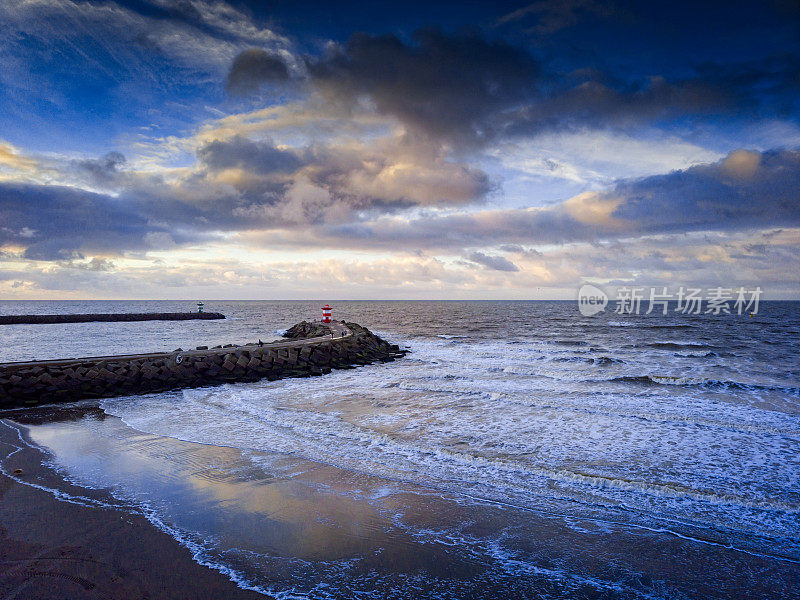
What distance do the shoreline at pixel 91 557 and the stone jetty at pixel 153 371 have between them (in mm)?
7461

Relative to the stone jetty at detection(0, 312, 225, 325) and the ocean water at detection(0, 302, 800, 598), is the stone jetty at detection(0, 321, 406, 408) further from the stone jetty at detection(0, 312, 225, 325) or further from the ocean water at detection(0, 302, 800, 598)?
the stone jetty at detection(0, 312, 225, 325)

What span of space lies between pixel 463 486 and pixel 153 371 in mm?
11107

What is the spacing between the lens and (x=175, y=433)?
26.0ft

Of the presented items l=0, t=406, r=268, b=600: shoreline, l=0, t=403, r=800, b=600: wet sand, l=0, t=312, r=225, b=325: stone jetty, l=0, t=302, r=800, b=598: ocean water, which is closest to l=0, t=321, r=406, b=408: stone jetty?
l=0, t=302, r=800, b=598: ocean water

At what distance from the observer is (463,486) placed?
558 cm

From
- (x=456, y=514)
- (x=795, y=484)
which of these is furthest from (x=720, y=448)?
(x=456, y=514)

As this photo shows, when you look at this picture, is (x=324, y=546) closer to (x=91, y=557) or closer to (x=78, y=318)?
(x=91, y=557)

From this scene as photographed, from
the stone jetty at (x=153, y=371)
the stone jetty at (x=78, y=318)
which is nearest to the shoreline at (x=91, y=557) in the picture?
the stone jetty at (x=153, y=371)

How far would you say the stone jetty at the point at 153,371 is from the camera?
36.4 ft

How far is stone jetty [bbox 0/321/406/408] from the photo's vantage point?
36.4ft

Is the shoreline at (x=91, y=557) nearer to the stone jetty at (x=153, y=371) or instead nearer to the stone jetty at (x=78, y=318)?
the stone jetty at (x=153, y=371)

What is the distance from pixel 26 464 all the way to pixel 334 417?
197 inches

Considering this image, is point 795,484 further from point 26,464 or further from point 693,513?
point 26,464

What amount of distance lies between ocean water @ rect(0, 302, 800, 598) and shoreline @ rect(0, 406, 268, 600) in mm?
221
